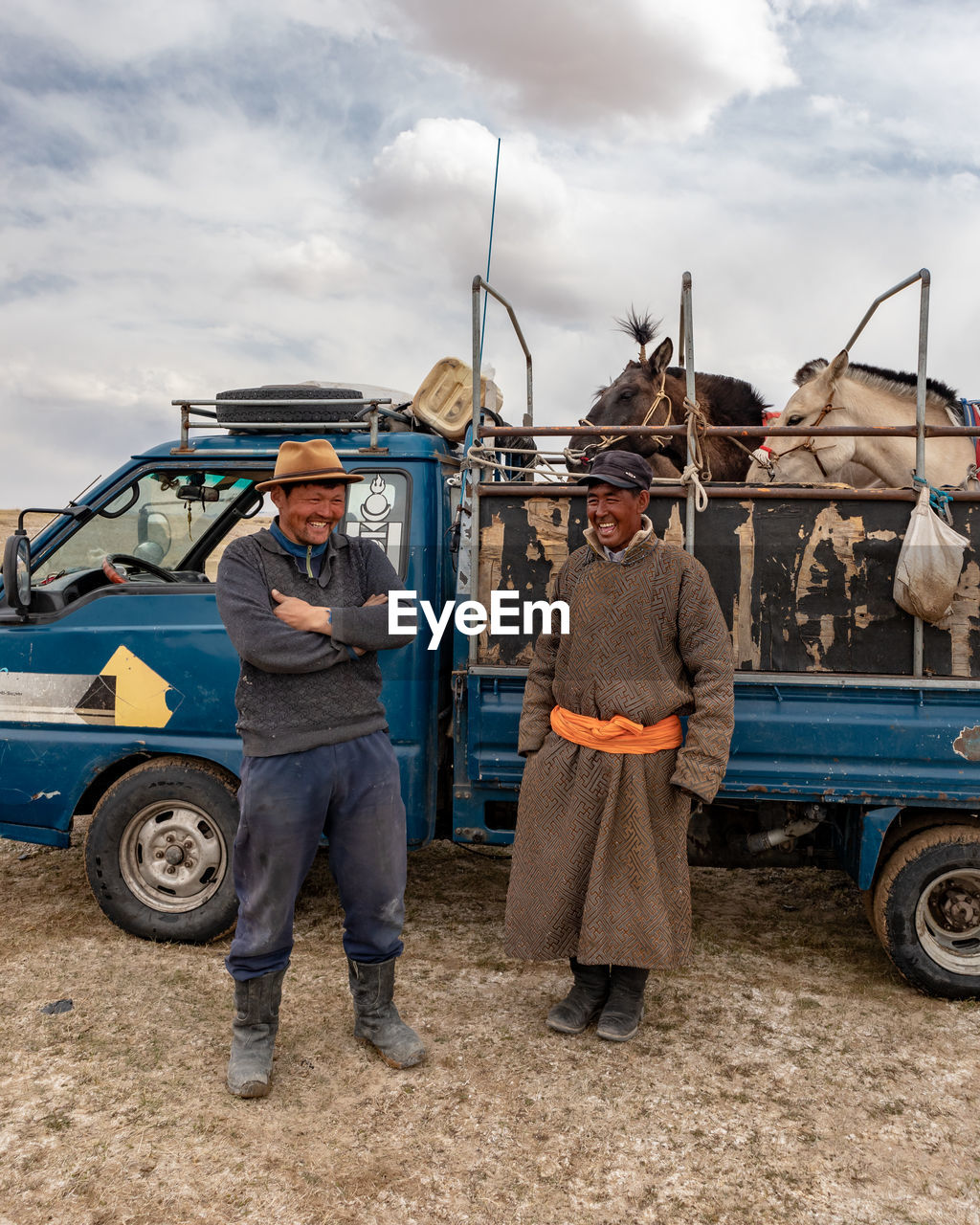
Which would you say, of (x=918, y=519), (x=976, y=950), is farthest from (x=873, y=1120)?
(x=918, y=519)

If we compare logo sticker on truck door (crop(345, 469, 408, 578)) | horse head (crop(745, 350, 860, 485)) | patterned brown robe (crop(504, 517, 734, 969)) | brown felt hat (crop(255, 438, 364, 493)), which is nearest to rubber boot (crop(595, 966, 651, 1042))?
patterned brown robe (crop(504, 517, 734, 969))

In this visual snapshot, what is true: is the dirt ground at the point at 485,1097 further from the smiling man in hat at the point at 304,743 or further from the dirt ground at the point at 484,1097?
the smiling man in hat at the point at 304,743

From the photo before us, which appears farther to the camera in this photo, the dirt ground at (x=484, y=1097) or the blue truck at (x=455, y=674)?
the blue truck at (x=455, y=674)

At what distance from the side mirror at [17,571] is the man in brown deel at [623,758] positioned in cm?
212

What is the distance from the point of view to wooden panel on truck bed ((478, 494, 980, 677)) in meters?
3.46

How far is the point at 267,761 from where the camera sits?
114 inches

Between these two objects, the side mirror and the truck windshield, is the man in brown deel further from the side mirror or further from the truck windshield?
the side mirror

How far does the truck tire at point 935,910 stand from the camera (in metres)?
3.52

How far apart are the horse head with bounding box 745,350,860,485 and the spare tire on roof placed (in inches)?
81.8

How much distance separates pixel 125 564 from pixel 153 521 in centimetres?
22

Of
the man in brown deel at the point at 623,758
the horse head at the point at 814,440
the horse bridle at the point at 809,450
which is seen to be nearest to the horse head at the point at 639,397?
the horse head at the point at 814,440

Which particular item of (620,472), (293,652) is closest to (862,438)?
(620,472)

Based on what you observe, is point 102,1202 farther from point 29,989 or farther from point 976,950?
point 976,950

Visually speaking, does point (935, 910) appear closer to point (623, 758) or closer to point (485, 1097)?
point (623, 758)
